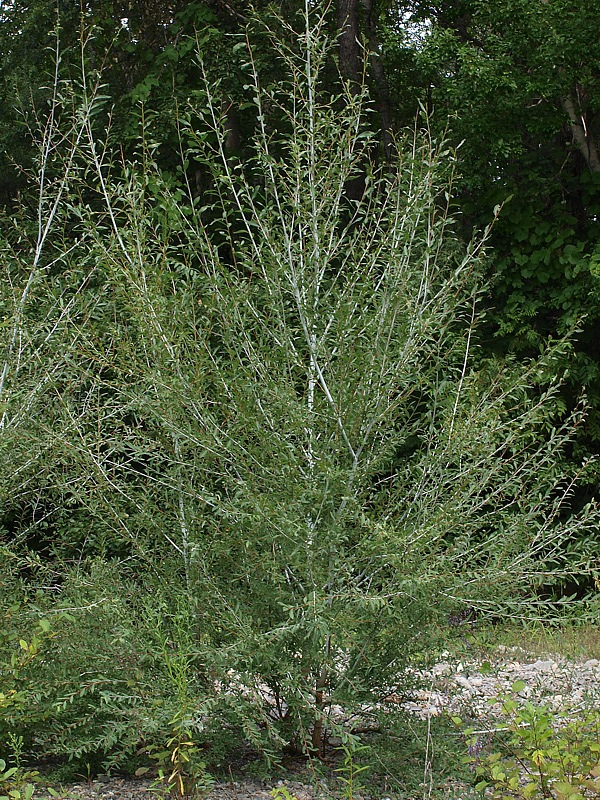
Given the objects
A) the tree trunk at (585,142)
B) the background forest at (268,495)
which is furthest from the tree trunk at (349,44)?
the background forest at (268,495)

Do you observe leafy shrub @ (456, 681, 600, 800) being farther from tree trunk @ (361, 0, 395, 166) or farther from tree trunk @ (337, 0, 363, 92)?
tree trunk @ (361, 0, 395, 166)

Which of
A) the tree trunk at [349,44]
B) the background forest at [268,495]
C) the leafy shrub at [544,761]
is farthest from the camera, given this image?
the tree trunk at [349,44]

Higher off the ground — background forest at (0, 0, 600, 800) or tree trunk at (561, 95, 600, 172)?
tree trunk at (561, 95, 600, 172)

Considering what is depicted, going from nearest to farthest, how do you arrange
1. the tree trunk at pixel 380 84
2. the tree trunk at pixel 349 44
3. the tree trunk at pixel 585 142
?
the tree trunk at pixel 585 142 < the tree trunk at pixel 349 44 < the tree trunk at pixel 380 84

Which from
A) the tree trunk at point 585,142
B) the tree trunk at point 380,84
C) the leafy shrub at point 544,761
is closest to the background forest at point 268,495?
the leafy shrub at point 544,761

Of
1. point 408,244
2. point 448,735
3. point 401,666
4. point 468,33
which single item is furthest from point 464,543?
point 468,33

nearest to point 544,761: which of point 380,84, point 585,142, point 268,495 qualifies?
point 268,495

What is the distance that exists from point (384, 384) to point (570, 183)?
5.59 m

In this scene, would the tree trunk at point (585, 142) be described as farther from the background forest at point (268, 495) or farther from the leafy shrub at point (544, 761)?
the leafy shrub at point (544, 761)

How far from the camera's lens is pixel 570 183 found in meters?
7.87

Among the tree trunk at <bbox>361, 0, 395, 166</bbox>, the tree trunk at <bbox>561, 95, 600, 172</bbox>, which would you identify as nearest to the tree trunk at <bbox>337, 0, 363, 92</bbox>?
the tree trunk at <bbox>361, 0, 395, 166</bbox>

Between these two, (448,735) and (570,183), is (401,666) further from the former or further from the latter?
(570,183)

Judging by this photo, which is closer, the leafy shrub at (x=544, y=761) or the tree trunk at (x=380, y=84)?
the leafy shrub at (x=544, y=761)

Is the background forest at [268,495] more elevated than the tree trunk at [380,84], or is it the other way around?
the tree trunk at [380,84]
